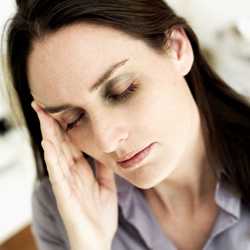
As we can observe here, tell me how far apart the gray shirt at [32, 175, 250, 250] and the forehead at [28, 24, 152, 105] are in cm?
38

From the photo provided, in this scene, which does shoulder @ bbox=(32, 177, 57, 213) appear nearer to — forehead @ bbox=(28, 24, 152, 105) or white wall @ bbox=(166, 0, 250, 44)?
forehead @ bbox=(28, 24, 152, 105)

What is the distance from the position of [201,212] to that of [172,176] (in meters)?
0.11

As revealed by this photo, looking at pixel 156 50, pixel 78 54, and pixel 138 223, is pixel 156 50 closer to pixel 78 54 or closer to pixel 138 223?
pixel 78 54

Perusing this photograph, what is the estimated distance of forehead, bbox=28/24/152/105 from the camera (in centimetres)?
78

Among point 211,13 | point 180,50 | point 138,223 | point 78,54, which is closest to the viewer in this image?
point 78,54

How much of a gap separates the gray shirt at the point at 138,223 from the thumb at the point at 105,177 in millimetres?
28

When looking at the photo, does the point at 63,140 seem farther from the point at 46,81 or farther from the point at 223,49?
the point at 223,49

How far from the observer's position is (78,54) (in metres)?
0.78

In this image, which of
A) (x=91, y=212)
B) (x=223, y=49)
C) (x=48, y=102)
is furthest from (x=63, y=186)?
(x=223, y=49)

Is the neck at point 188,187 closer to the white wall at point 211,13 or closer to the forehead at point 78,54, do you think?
the forehead at point 78,54

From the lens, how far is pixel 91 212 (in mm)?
1031

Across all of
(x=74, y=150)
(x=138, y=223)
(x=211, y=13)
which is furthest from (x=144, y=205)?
(x=211, y=13)

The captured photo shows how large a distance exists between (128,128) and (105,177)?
0.90 feet

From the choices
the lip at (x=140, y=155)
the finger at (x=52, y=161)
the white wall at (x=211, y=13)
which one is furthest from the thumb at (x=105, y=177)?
the white wall at (x=211, y=13)
